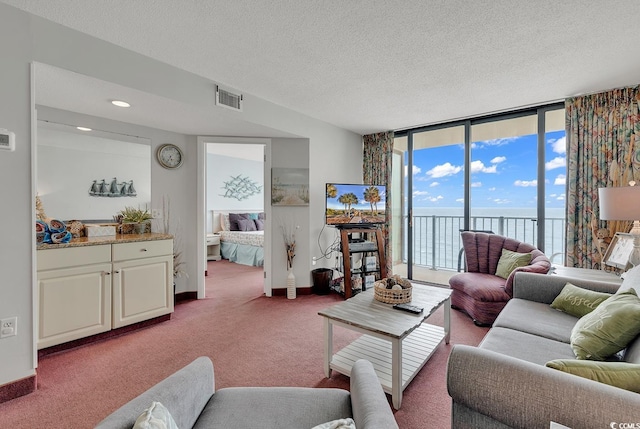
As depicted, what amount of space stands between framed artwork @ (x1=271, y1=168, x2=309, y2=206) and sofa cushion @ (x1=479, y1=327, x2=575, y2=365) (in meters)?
2.67

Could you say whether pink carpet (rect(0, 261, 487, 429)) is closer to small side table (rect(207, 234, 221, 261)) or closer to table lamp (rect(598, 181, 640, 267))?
table lamp (rect(598, 181, 640, 267))

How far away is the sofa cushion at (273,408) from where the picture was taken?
103cm

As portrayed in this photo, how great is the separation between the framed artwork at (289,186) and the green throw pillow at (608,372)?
10.2ft

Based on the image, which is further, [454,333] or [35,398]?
[454,333]

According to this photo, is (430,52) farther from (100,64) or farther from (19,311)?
(19,311)

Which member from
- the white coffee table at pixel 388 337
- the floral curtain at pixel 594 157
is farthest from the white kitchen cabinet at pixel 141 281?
the floral curtain at pixel 594 157

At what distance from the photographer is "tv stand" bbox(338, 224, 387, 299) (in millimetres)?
3752

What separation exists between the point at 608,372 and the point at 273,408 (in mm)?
1206

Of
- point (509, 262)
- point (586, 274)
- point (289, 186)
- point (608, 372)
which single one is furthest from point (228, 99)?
point (586, 274)

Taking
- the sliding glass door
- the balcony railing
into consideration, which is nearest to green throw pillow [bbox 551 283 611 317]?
the sliding glass door

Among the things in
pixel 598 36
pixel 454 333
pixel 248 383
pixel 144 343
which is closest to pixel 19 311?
pixel 144 343

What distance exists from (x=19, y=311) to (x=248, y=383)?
1.52 meters

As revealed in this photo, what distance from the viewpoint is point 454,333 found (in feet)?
8.77

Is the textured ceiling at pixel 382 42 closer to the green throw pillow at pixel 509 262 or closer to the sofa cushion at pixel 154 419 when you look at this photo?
the green throw pillow at pixel 509 262
